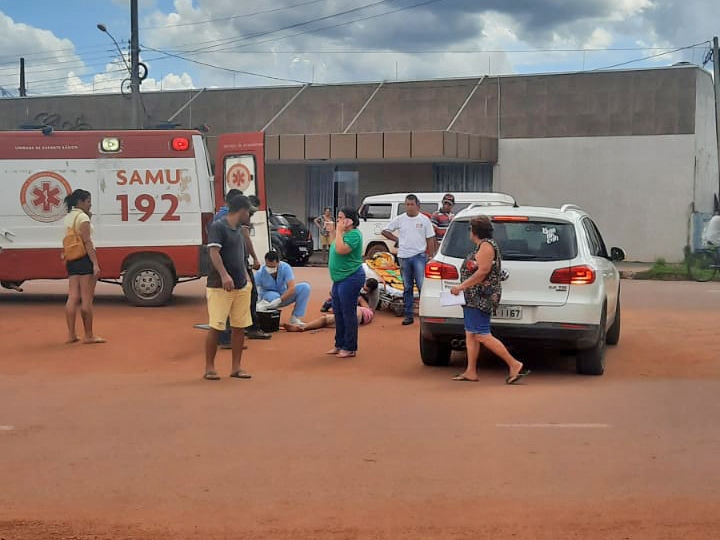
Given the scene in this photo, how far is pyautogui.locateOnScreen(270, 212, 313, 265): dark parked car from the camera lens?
82.9ft

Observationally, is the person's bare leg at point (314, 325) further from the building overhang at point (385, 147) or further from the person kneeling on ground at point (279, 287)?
the building overhang at point (385, 147)

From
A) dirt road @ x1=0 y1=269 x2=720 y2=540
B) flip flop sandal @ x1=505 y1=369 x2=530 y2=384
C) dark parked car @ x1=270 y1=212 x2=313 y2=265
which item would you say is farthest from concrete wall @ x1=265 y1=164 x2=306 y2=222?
flip flop sandal @ x1=505 y1=369 x2=530 y2=384

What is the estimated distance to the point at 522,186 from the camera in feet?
99.0

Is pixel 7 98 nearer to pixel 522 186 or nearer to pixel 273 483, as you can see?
pixel 522 186

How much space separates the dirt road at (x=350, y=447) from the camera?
15.7 feet

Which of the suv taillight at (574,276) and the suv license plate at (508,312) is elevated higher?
the suv taillight at (574,276)

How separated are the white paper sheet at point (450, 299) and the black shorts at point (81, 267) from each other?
14.5 feet

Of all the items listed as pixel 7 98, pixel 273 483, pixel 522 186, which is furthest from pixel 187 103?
pixel 273 483

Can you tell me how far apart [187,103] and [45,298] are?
65.3 feet

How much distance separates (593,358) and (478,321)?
1.33 m

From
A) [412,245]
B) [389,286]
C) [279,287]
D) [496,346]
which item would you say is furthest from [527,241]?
[389,286]

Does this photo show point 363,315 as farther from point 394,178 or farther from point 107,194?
point 394,178

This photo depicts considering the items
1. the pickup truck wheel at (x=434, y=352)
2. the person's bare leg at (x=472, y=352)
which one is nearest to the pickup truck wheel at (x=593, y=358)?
the person's bare leg at (x=472, y=352)

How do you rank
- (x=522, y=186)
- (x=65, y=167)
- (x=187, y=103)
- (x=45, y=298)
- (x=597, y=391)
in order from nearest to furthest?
(x=597, y=391) → (x=65, y=167) → (x=45, y=298) → (x=522, y=186) → (x=187, y=103)
